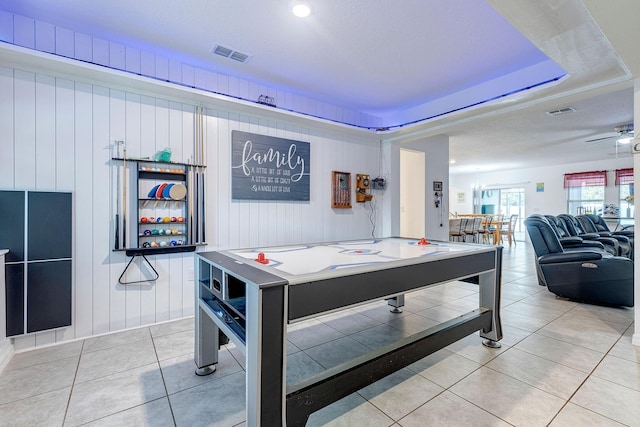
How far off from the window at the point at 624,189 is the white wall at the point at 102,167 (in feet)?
32.3

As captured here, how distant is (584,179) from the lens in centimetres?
879

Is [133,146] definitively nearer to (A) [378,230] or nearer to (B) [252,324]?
(B) [252,324]

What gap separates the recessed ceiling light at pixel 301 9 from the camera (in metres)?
2.25

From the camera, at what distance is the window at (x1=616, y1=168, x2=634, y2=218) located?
7957 mm

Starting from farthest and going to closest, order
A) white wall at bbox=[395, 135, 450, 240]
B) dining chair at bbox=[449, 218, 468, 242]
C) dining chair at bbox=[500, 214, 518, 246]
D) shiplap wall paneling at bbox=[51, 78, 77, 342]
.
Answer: dining chair at bbox=[500, 214, 518, 246]
dining chair at bbox=[449, 218, 468, 242]
white wall at bbox=[395, 135, 450, 240]
shiplap wall paneling at bbox=[51, 78, 77, 342]

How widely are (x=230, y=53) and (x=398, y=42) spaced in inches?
64.1

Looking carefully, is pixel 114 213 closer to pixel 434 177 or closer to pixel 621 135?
pixel 434 177

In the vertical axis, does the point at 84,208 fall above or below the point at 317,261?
above

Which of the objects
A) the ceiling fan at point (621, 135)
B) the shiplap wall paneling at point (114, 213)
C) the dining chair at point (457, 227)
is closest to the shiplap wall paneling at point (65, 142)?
the shiplap wall paneling at point (114, 213)

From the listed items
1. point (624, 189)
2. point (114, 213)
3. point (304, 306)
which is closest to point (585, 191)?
point (624, 189)

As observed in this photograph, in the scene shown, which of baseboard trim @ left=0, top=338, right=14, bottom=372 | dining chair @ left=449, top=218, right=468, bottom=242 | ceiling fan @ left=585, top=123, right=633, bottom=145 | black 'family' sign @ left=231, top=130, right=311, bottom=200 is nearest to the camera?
baseboard trim @ left=0, top=338, right=14, bottom=372

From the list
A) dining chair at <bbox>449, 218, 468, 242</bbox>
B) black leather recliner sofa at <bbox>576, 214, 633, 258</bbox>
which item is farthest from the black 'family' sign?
Result: black leather recliner sofa at <bbox>576, 214, 633, 258</bbox>

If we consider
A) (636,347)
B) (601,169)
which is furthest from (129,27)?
(601,169)

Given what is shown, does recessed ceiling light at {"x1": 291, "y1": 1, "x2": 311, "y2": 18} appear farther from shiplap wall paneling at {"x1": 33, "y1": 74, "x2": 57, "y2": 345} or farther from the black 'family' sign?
shiplap wall paneling at {"x1": 33, "y1": 74, "x2": 57, "y2": 345}
